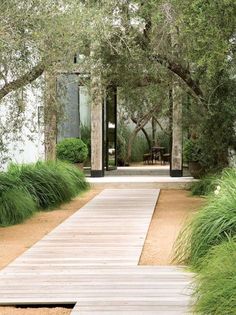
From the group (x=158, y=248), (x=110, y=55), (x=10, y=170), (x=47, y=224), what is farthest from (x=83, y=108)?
(x=158, y=248)

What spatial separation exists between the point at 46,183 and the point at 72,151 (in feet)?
18.5

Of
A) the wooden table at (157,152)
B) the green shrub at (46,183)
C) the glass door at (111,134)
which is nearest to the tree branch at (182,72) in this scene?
the green shrub at (46,183)

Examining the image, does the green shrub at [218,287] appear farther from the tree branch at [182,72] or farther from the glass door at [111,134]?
the glass door at [111,134]

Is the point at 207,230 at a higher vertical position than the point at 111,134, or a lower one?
lower

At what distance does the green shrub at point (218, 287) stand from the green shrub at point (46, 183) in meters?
6.98

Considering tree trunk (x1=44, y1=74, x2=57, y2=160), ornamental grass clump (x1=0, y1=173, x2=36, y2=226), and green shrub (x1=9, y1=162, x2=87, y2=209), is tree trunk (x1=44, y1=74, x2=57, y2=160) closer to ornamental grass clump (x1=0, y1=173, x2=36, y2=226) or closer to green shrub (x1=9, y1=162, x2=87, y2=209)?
green shrub (x1=9, y1=162, x2=87, y2=209)

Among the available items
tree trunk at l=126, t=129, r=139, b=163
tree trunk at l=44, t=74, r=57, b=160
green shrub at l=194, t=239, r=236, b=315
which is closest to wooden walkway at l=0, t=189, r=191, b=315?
green shrub at l=194, t=239, r=236, b=315

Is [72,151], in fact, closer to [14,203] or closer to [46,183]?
[46,183]

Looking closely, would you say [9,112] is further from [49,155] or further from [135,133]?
[135,133]

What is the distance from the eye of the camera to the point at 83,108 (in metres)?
19.9

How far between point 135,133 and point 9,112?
12145 mm

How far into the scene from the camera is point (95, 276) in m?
5.86

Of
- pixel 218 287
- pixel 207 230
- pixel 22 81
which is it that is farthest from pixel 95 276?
pixel 22 81

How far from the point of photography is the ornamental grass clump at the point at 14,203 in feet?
32.4
